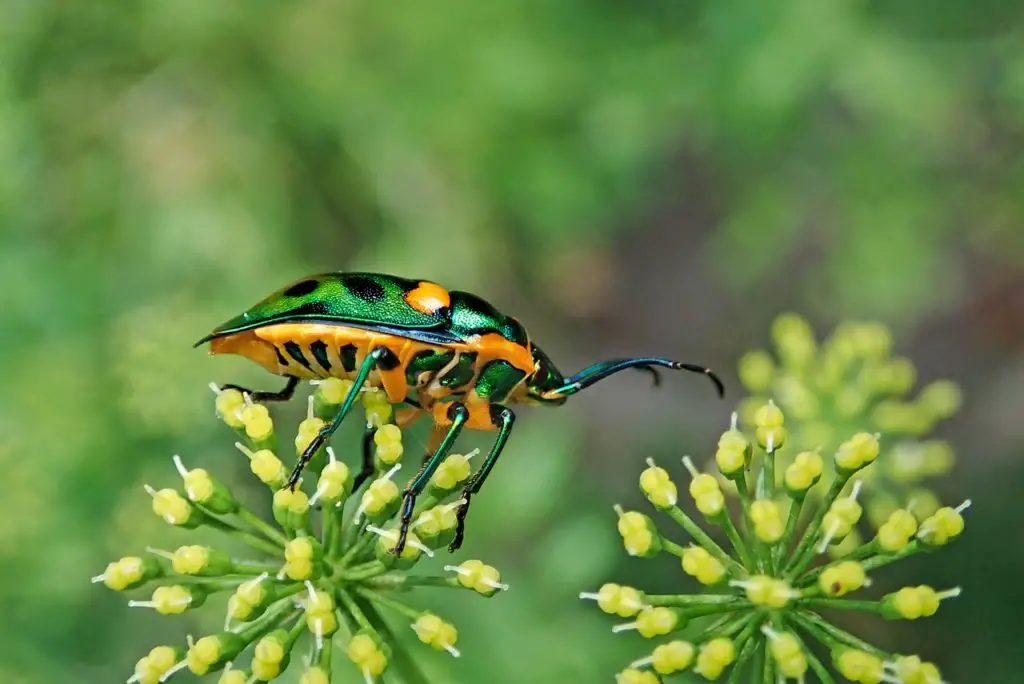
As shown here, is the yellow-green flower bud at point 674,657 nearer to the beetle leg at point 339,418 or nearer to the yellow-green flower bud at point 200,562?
the beetle leg at point 339,418

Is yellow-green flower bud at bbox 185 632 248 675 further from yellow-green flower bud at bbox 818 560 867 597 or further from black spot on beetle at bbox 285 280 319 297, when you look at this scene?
yellow-green flower bud at bbox 818 560 867 597

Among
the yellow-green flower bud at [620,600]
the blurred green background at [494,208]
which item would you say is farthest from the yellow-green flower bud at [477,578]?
the blurred green background at [494,208]

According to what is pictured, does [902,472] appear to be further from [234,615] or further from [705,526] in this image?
[705,526]

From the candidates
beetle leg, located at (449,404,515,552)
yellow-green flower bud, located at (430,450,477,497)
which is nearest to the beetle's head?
beetle leg, located at (449,404,515,552)

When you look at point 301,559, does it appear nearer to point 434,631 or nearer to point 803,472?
point 434,631

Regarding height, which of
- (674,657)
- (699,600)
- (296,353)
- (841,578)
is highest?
(296,353)

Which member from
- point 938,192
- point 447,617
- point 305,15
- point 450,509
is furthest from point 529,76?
point 450,509

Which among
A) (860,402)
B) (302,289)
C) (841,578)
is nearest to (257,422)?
(302,289)
